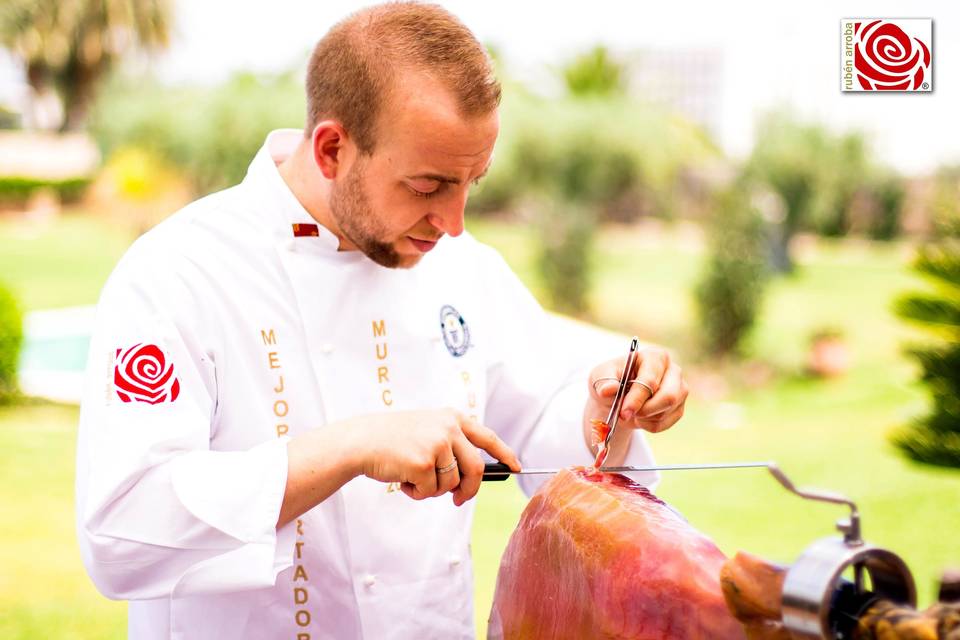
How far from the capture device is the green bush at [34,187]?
1566 cm

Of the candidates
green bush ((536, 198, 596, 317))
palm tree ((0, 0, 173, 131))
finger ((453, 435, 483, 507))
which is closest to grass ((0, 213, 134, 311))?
palm tree ((0, 0, 173, 131))

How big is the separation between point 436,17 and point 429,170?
0.92ft

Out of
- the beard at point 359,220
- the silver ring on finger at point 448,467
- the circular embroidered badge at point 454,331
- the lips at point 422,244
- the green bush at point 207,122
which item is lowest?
the silver ring on finger at point 448,467

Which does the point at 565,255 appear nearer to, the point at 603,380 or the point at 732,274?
the point at 732,274

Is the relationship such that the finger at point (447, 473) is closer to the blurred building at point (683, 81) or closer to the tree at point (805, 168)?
the tree at point (805, 168)

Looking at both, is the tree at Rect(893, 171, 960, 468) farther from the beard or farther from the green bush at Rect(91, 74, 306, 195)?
the green bush at Rect(91, 74, 306, 195)

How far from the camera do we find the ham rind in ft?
4.42

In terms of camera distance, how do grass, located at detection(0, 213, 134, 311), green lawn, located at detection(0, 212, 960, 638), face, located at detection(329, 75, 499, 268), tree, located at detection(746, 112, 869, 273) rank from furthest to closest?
1. grass, located at detection(0, 213, 134, 311)
2. tree, located at detection(746, 112, 869, 273)
3. green lawn, located at detection(0, 212, 960, 638)
4. face, located at detection(329, 75, 499, 268)

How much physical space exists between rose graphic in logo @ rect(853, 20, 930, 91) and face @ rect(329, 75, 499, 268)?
1.82m

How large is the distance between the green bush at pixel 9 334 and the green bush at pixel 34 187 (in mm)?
6448

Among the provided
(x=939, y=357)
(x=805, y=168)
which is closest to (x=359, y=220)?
(x=939, y=357)

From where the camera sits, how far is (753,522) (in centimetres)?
757

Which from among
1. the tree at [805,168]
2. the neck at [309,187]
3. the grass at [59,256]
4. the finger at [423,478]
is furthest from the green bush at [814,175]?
the finger at [423,478]

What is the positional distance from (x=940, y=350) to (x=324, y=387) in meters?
3.73
